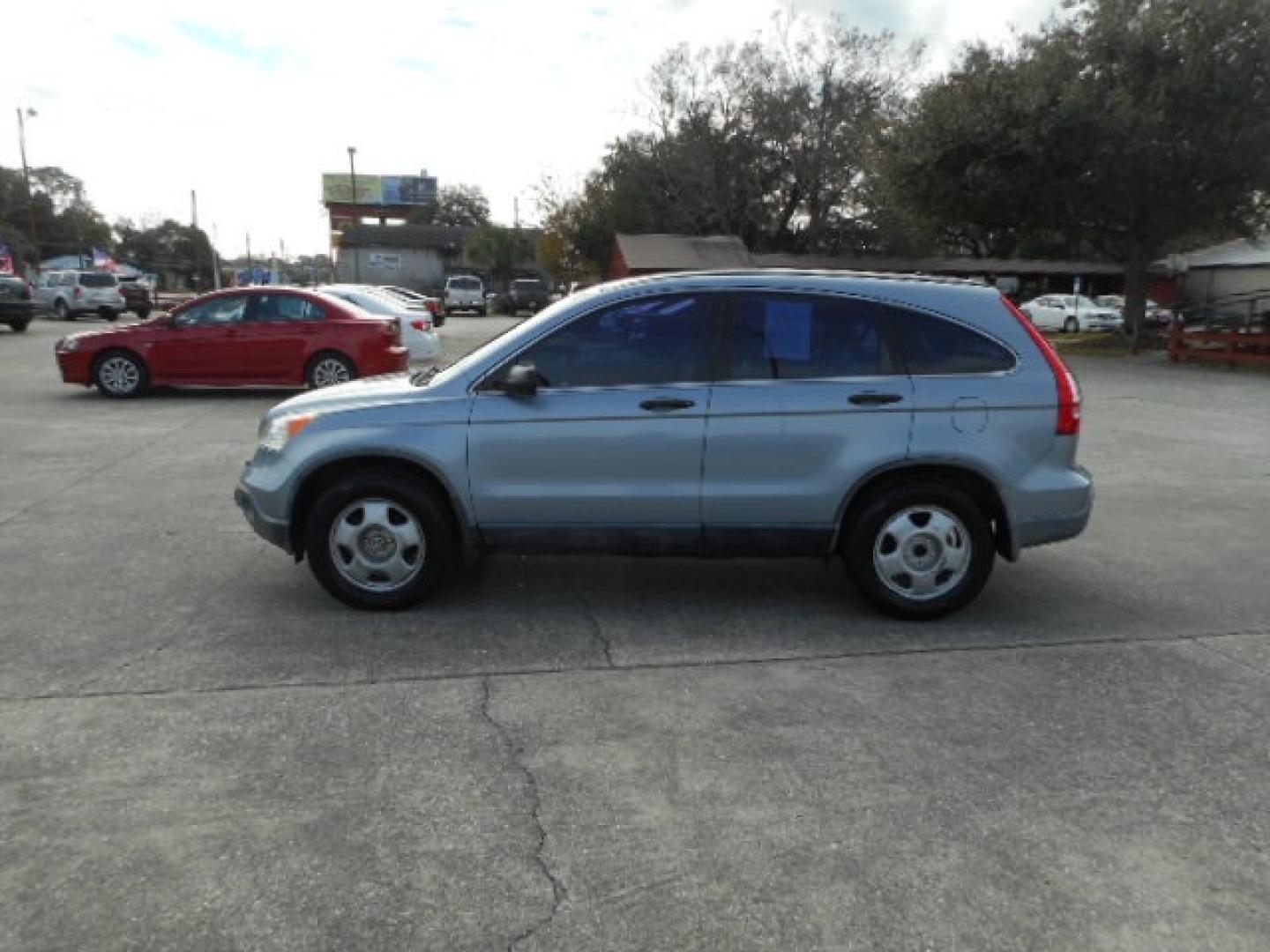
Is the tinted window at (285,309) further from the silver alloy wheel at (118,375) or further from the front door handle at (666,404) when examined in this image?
the front door handle at (666,404)

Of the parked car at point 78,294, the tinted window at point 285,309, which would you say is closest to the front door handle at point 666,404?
the tinted window at point 285,309

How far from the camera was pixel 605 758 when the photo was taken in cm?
353

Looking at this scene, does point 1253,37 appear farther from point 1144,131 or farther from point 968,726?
point 968,726

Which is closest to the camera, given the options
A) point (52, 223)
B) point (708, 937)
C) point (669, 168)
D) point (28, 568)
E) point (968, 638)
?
point (708, 937)

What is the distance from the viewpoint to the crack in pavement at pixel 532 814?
2611mm

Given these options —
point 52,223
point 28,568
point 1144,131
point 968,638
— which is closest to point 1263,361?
→ point 1144,131

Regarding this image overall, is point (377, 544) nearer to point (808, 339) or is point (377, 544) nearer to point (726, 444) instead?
point (726, 444)

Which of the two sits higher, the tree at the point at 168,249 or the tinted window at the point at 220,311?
the tree at the point at 168,249

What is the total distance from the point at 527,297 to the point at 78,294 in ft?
62.9

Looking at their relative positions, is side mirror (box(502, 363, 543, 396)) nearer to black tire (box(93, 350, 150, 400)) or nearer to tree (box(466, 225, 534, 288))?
black tire (box(93, 350, 150, 400))

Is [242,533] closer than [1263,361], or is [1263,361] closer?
[242,533]

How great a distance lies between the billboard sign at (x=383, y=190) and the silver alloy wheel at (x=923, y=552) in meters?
113

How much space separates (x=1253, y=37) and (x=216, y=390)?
70.4 feet

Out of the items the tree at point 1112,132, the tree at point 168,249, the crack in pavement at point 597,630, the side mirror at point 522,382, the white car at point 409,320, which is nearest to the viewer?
the crack in pavement at point 597,630
